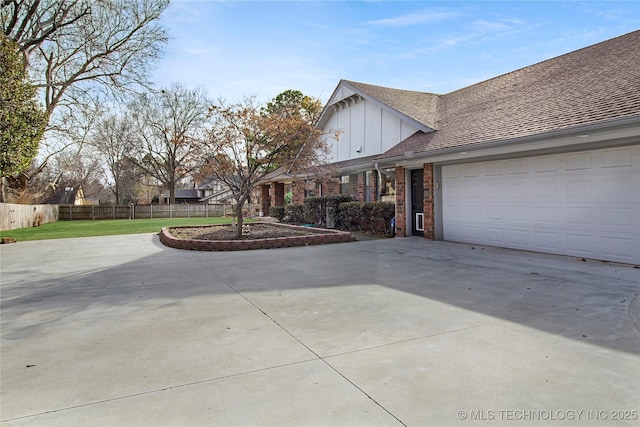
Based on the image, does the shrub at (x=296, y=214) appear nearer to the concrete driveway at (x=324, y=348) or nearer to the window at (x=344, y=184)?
the window at (x=344, y=184)

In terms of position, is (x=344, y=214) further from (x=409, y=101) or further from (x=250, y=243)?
(x=250, y=243)

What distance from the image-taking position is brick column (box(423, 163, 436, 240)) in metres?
11.5

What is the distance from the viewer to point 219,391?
2.60m

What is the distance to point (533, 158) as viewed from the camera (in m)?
8.98

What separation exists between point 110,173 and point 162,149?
9.87m

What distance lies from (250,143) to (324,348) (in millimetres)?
9180

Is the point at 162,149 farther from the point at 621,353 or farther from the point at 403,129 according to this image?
the point at 621,353

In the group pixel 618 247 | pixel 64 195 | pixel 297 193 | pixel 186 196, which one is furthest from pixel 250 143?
pixel 186 196

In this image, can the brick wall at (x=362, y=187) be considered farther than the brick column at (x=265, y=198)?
No

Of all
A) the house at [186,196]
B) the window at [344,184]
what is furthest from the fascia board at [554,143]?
the house at [186,196]

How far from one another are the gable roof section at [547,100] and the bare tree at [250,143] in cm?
291

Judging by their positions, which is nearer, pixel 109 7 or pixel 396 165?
pixel 396 165

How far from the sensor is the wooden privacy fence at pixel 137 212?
29891 millimetres


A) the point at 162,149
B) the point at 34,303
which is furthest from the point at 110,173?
the point at 34,303
